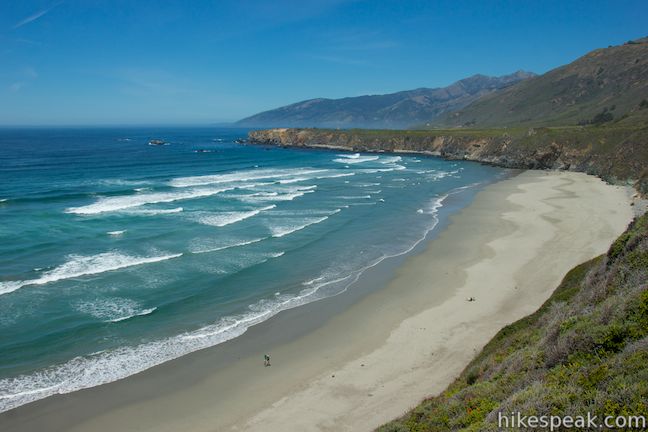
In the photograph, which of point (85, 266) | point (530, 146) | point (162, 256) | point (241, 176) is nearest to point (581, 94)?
A: point (530, 146)

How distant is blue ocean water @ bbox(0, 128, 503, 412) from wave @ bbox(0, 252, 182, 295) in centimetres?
11

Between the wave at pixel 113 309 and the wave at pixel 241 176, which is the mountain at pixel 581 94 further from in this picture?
the wave at pixel 113 309

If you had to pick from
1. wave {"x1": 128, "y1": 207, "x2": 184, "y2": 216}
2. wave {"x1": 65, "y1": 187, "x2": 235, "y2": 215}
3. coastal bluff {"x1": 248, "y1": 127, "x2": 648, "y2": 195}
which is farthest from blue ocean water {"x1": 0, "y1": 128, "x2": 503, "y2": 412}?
coastal bluff {"x1": 248, "y1": 127, "x2": 648, "y2": 195}

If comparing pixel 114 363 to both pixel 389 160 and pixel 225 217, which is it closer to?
pixel 225 217

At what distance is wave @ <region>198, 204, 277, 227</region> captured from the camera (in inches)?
1396

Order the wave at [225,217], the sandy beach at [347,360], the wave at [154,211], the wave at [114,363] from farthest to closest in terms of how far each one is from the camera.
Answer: the wave at [154,211], the wave at [225,217], the wave at [114,363], the sandy beach at [347,360]

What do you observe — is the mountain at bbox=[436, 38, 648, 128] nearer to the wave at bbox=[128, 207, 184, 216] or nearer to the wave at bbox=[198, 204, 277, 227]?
the wave at bbox=[198, 204, 277, 227]

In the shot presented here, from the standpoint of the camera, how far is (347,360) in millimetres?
16297

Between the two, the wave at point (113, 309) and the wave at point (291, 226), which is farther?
the wave at point (291, 226)

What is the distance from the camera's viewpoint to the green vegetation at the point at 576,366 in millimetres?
7121

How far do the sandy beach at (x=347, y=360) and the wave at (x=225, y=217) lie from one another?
15.5 m

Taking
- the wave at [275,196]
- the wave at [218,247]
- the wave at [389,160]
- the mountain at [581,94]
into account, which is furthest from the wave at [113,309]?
the mountain at [581,94]

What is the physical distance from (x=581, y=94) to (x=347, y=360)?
147817 mm

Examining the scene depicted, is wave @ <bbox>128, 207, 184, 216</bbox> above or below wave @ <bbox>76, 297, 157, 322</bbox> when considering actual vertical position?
above
